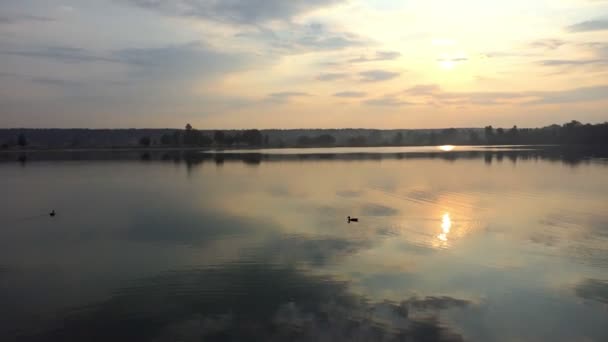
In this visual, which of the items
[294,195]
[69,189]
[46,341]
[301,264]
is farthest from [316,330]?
[69,189]

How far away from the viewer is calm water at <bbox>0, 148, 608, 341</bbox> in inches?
550

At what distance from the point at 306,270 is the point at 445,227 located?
499 inches

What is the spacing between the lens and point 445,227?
28.2 meters

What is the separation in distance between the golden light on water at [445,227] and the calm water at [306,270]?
21 cm

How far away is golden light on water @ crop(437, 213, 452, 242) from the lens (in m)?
25.6

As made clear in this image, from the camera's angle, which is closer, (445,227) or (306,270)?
(306,270)

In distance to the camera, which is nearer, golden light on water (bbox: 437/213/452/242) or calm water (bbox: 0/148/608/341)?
calm water (bbox: 0/148/608/341)

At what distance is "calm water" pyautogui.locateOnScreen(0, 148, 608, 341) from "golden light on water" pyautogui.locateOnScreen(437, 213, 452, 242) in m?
0.21

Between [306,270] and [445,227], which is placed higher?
[445,227]

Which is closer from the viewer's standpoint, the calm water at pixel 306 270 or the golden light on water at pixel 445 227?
the calm water at pixel 306 270

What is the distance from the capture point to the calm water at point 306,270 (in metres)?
14.0

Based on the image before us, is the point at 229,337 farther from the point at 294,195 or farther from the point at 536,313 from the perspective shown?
the point at 294,195

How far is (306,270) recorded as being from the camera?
1922 cm

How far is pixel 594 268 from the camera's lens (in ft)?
63.7
